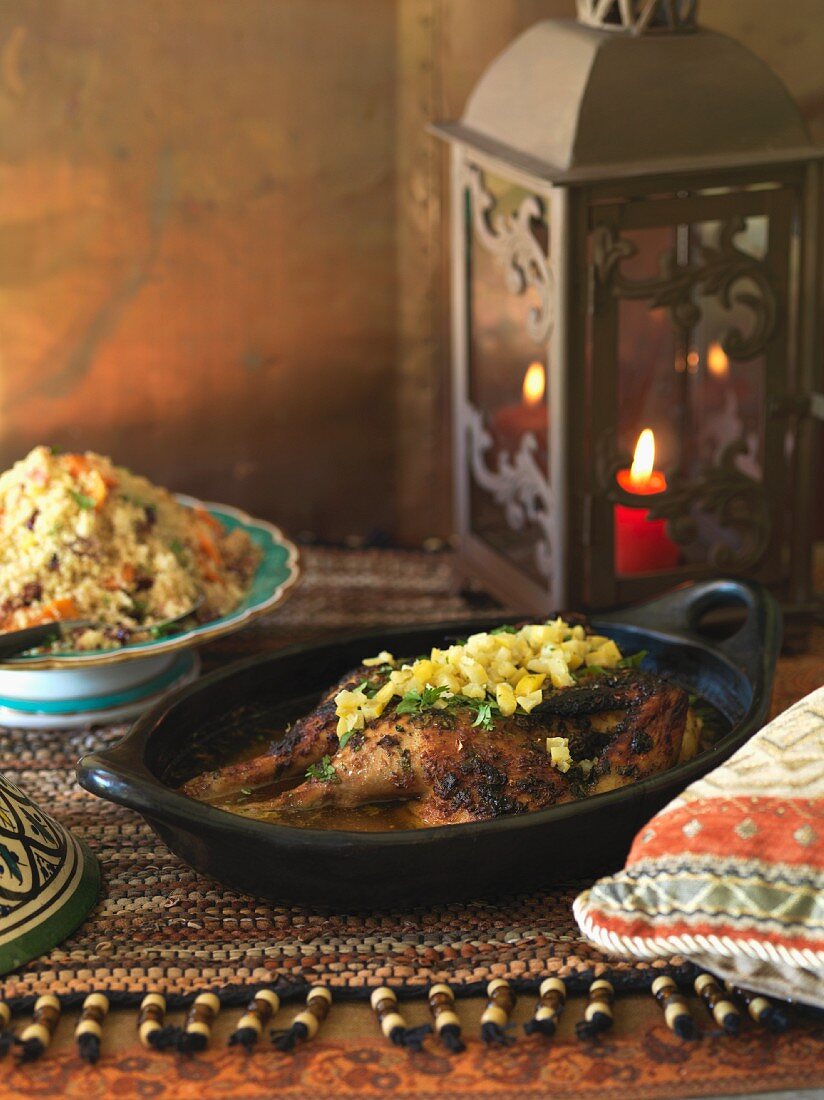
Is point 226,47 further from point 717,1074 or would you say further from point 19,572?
point 717,1074

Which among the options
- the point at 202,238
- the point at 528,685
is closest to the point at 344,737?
the point at 528,685

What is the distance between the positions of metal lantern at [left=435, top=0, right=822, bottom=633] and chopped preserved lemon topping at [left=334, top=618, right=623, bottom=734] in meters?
0.28

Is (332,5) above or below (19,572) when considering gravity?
above

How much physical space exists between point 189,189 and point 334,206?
200mm

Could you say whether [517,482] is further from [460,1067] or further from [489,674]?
[460,1067]

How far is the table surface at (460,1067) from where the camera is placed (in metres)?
0.95

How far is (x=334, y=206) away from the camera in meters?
2.04

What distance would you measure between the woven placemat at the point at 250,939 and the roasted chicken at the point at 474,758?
8 cm

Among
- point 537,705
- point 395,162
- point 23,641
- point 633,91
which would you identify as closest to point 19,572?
point 23,641

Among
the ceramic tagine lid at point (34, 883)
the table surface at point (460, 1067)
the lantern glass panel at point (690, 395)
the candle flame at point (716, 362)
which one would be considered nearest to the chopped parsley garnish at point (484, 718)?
the table surface at point (460, 1067)

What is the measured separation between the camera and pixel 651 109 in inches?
55.3

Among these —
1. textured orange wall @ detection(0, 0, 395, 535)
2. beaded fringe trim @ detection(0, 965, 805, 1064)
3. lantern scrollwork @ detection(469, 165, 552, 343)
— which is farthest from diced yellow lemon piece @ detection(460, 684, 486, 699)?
textured orange wall @ detection(0, 0, 395, 535)

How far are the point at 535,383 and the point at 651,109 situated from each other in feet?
0.99

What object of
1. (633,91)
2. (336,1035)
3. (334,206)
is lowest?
(336,1035)
